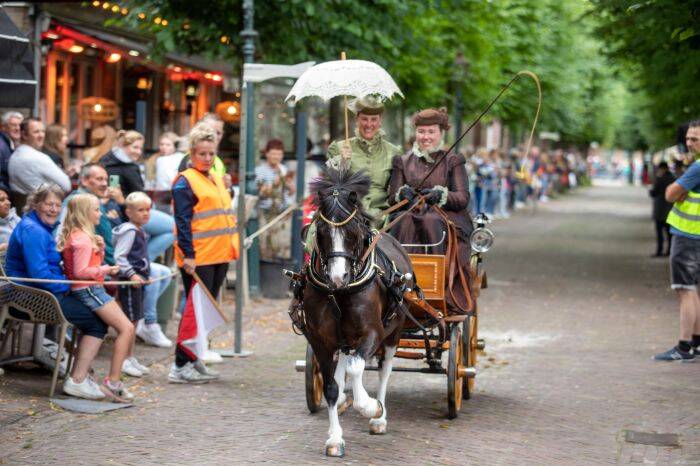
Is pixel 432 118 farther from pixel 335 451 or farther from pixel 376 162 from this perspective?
pixel 335 451

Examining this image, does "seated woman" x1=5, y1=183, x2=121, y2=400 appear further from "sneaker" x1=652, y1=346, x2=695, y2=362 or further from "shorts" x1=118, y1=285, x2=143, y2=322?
"sneaker" x1=652, y1=346, x2=695, y2=362

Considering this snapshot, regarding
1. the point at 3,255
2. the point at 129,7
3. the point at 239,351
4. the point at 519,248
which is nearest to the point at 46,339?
the point at 3,255

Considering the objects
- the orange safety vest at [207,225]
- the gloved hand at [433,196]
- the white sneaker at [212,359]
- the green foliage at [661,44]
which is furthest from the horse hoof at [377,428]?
the green foliage at [661,44]

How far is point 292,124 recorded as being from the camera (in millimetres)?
20703

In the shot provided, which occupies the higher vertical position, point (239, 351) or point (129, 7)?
point (129, 7)

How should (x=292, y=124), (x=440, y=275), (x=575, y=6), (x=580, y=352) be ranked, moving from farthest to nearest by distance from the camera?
(x=575, y=6) < (x=292, y=124) < (x=580, y=352) < (x=440, y=275)

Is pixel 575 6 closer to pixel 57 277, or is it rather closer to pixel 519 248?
pixel 519 248

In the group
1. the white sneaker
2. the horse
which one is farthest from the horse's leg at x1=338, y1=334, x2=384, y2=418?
the white sneaker

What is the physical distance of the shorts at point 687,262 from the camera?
11.7 metres

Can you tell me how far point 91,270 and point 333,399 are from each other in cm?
259

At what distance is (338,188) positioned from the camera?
746 cm

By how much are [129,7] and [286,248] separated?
3.96 m

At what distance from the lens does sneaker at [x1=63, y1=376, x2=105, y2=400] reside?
30.4 ft

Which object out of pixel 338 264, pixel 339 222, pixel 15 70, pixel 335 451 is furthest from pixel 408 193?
pixel 15 70
